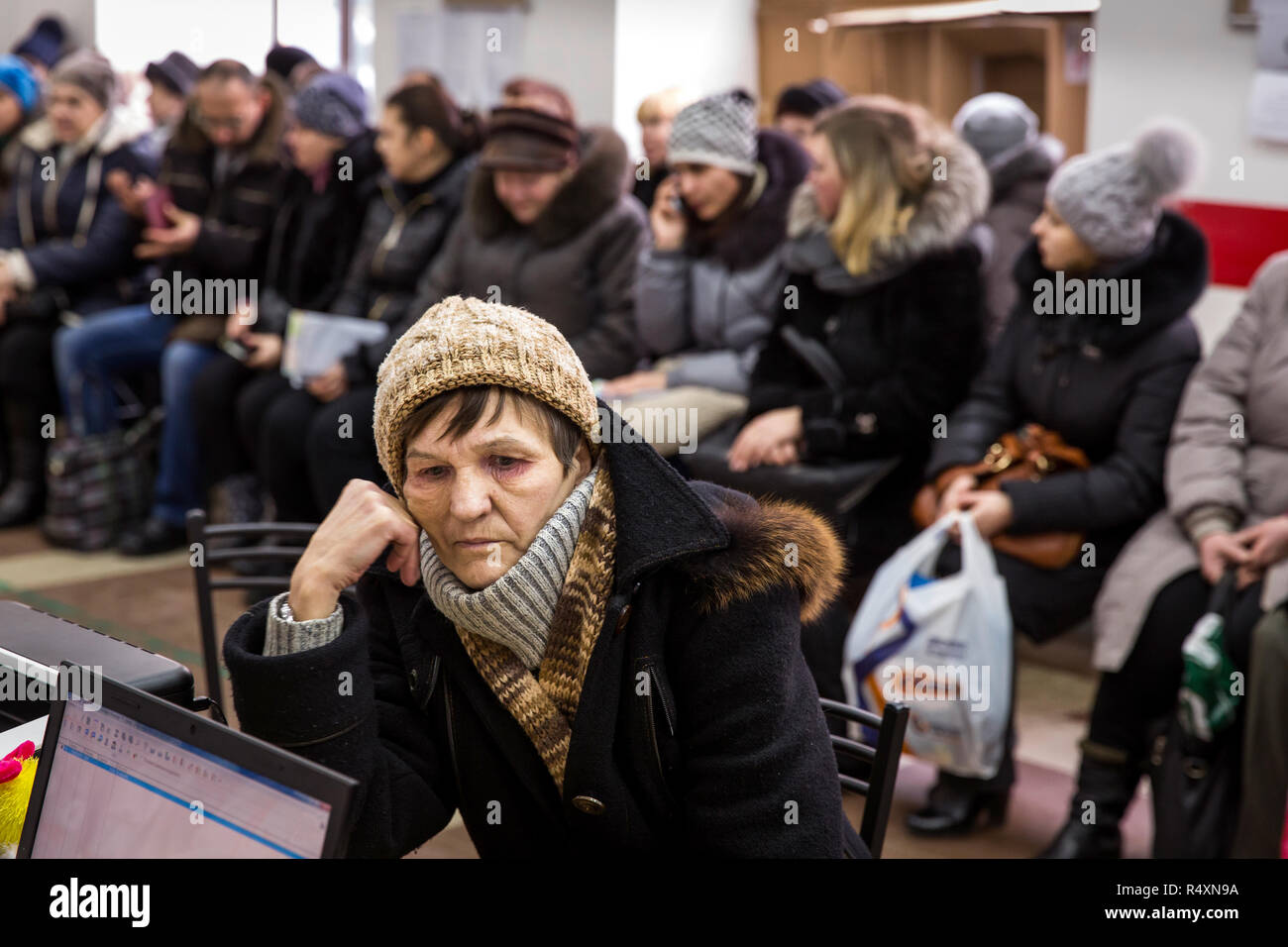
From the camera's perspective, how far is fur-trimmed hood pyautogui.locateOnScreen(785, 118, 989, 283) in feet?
11.7

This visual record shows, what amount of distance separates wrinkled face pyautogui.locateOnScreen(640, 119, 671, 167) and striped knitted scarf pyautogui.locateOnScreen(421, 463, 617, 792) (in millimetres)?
4035

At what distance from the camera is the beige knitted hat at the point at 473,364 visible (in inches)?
56.2

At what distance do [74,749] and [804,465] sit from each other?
2585 millimetres

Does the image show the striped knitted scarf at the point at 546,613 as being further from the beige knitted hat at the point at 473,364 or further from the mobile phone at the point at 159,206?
the mobile phone at the point at 159,206

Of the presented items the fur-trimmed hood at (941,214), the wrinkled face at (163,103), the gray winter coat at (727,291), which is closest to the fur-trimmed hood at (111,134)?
the wrinkled face at (163,103)

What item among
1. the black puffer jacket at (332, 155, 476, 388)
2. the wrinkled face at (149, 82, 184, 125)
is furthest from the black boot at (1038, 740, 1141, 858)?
the wrinkled face at (149, 82, 184, 125)

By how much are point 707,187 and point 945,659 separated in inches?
62.7

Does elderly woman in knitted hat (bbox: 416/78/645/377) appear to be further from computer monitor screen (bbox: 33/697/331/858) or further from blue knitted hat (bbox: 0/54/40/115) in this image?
blue knitted hat (bbox: 0/54/40/115)

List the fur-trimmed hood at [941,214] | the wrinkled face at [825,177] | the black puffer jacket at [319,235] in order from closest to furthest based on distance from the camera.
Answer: the fur-trimmed hood at [941,214]
the wrinkled face at [825,177]
the black puffer jacket at [319,235]

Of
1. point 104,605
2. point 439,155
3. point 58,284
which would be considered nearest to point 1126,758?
point 439,155

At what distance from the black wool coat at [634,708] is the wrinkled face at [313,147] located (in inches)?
146

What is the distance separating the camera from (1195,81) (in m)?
4.14

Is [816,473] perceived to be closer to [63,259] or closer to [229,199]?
[229,199]

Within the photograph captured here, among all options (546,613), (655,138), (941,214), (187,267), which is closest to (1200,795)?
(941,214)
